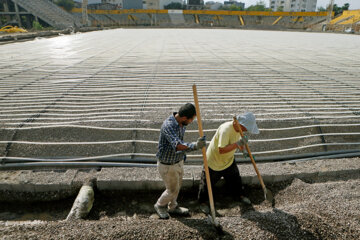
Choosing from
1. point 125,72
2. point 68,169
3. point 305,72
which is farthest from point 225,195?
point 305,72

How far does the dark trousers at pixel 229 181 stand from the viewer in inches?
124

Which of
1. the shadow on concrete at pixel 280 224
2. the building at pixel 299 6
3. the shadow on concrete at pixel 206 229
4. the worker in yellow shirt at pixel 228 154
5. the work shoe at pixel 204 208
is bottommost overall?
the work shoe at pixel 204 208

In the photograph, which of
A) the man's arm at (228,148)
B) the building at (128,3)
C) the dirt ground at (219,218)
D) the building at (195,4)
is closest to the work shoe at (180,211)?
the dirt ground at (219,218)

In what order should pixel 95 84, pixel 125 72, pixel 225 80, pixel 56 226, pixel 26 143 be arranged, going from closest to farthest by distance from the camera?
pixel 56 226
pixel 26 143
pixel 95 84
pixel 225 80
pixel 125 72

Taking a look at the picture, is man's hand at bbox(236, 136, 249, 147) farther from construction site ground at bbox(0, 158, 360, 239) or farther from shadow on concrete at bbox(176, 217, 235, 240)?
shadow on concrete at bbox(176, 217, 235, 240)

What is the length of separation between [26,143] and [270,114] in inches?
182

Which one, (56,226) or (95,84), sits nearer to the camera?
(56,226)

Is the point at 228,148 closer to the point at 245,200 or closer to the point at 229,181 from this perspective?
the point at 229,181

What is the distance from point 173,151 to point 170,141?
205mm

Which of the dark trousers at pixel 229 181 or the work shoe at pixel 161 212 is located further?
the dark trousers at pixel 229 181

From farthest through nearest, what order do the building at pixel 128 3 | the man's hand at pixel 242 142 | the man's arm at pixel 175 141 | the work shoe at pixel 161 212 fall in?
the building at pixel 128 3, the work shoe at pixel 161 212, the man's hand at pixel 242 142, the man's arm at pixel 175 141

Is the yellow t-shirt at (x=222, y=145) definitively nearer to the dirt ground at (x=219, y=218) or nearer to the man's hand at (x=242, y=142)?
the man's hand at (x=242, y=142)

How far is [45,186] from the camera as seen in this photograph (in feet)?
10.9

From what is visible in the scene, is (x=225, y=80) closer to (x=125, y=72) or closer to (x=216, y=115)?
(x=216, y=115)
